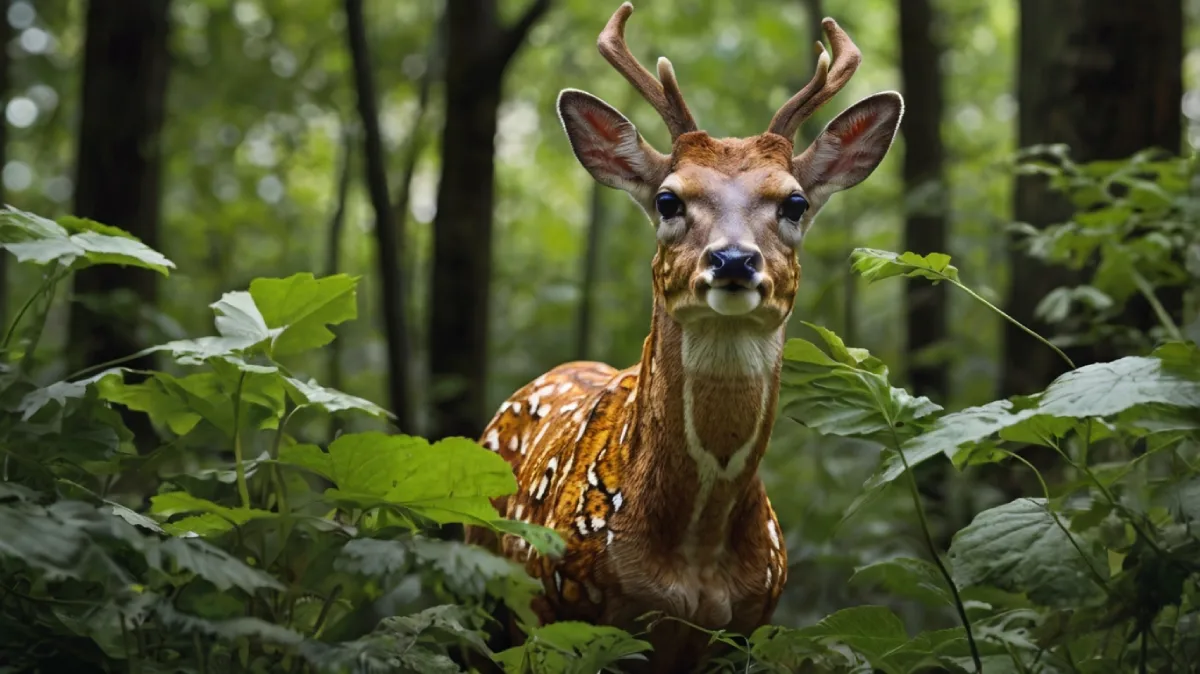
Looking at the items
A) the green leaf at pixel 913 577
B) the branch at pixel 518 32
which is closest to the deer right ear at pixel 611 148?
the green leaf at pixel 913 577

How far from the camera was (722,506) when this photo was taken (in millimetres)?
4105

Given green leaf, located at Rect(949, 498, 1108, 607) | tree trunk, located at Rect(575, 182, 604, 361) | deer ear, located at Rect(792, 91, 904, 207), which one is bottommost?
tree trunk, located at Rect(575, 182, 604, 361)

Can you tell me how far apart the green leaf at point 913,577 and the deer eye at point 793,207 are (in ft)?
3.52

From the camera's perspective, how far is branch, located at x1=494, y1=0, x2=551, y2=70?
7.55m

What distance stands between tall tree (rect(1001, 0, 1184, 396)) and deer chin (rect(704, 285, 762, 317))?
10.2ft

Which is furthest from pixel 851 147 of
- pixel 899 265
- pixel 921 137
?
pixel 921 137

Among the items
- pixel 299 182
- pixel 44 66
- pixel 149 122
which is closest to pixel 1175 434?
pixel 149 122

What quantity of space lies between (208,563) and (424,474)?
629mm

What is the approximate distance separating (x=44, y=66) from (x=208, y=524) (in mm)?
10322

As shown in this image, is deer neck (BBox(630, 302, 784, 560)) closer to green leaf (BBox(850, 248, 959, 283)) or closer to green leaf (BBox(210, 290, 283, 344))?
green leaf (BBox(850, 248, 959, 283))

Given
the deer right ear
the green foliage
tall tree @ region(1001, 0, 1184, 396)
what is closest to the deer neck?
the deer right ear

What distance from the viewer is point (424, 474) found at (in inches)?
127

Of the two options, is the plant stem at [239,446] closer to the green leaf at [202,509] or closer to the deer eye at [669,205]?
the green leaf at [202,509]

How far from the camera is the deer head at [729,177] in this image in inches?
155
